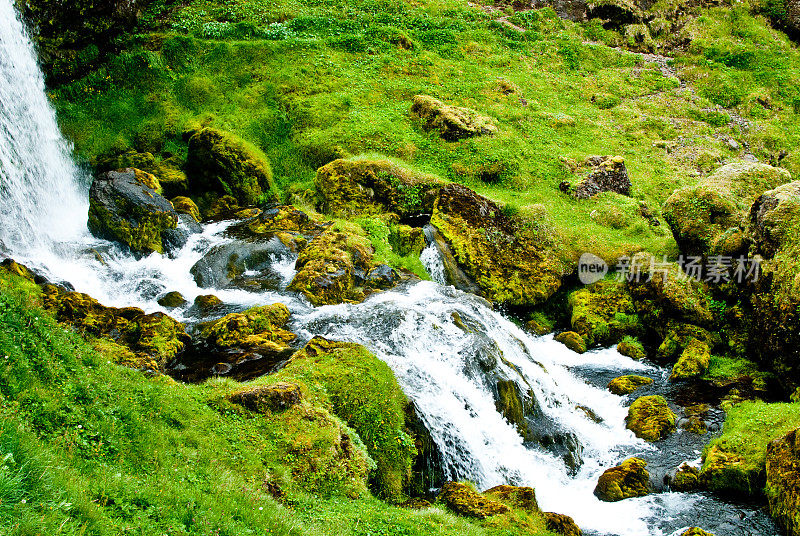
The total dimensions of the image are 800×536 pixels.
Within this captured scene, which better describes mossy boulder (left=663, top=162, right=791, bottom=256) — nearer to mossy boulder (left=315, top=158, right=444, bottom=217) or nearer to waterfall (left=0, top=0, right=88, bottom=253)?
mossy boulder (left=315, top=158, right=444, bottom=217)

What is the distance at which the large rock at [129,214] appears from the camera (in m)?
19.4

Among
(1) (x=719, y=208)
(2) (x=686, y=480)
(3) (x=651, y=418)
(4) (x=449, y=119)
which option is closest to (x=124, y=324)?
(2) (x=686, y=480)

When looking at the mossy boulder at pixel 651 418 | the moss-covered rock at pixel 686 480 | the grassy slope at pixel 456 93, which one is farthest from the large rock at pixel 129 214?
the moss-covered rock at pixel 686 480

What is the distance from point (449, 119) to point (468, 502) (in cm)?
2352

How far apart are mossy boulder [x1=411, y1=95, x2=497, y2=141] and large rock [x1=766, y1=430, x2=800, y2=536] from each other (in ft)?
71.4

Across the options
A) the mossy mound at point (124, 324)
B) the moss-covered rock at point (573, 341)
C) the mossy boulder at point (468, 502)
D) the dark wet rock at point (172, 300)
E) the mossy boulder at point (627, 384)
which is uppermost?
the mossy mound at point (124, 324)

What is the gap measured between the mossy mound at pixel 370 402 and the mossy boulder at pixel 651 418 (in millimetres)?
8071

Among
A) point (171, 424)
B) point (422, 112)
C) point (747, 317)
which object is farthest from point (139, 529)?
point (422, 112)

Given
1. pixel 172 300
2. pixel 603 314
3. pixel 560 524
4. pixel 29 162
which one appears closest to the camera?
pixel 560 524

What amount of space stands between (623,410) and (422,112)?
20210 mm

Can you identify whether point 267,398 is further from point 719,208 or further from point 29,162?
point 719,208

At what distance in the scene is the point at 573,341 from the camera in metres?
20.7

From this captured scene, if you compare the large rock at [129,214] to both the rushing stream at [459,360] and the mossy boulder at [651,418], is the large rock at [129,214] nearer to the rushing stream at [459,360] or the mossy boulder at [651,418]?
the rushing stream at [459,360]

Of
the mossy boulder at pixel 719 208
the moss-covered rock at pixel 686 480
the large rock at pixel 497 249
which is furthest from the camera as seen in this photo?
the large rock at pixel 497 249
